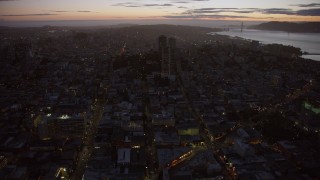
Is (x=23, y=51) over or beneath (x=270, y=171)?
over

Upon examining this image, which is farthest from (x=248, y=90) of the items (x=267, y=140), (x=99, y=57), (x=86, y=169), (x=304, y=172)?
(x=99, y=57)

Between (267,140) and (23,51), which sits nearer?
(267,140)

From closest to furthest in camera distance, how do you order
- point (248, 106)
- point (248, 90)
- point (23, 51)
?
point (248, 106) < point (248, 90) < point (23, 51)

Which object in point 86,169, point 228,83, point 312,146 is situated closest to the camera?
point 86,169

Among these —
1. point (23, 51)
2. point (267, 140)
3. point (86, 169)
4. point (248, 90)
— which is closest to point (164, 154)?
point (86, 169)

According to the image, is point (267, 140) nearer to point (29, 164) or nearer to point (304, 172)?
point (304, 172)

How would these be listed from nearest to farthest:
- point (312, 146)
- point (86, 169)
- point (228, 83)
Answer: point (86, 169) < point (312, 146) < point (228, 83)

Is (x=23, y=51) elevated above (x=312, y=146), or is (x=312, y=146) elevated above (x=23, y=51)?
(x=23, y=51)

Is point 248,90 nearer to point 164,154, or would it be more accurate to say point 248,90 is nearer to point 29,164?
point 164,154

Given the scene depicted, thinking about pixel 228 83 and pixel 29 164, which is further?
pixel 228 83
